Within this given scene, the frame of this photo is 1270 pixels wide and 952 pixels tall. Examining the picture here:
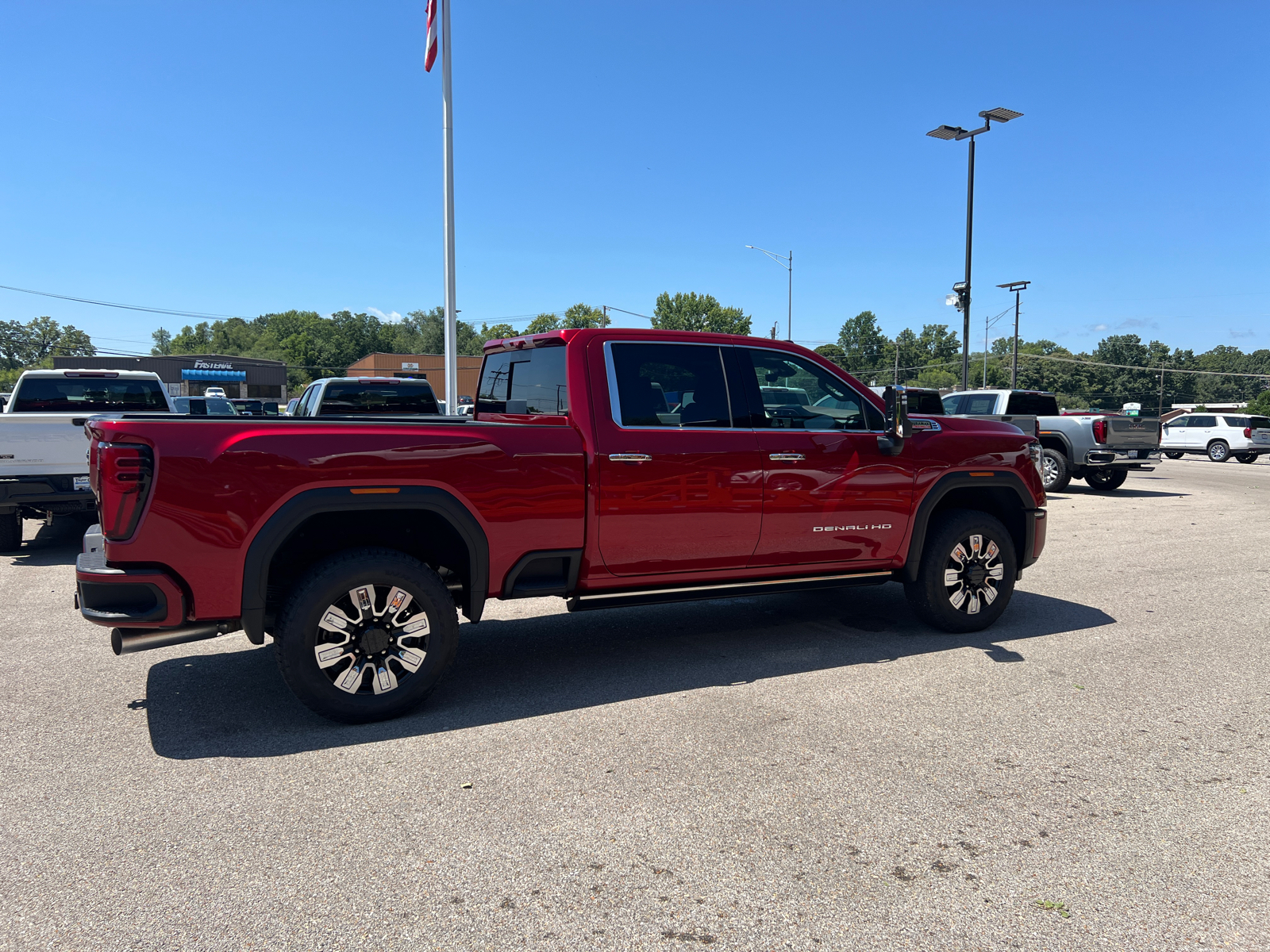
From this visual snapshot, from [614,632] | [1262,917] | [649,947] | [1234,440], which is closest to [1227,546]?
[614,632]

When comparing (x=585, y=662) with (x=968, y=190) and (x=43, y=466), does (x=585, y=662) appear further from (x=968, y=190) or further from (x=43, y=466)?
(x=968, y=190)

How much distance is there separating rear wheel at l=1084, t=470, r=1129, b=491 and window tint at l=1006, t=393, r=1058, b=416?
1426mm

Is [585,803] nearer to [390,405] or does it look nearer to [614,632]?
[614,632]

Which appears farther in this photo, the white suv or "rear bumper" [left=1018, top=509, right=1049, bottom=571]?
the white suv

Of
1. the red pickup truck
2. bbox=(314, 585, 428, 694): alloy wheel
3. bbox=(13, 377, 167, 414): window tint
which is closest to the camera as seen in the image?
the red pickup truck

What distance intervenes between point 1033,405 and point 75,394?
15979mm

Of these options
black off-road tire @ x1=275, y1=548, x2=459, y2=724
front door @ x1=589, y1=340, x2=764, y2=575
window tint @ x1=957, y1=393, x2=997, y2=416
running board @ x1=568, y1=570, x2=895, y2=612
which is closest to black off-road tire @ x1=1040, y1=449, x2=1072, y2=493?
window tint @ x1=957, y1=393, x2=997, y2=416

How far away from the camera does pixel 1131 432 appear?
53.1 ft

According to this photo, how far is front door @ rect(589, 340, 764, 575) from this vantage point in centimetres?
484

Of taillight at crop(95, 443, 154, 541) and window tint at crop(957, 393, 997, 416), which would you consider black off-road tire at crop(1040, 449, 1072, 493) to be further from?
taillight at crop(95, 443, 154, 541)

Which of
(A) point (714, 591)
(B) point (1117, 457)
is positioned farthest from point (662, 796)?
(B) point (1117, 457)

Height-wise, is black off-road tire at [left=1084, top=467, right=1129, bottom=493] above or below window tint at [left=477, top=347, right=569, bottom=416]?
below

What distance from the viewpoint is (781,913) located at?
2766 millimetres

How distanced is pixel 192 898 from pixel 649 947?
4.92 feet
